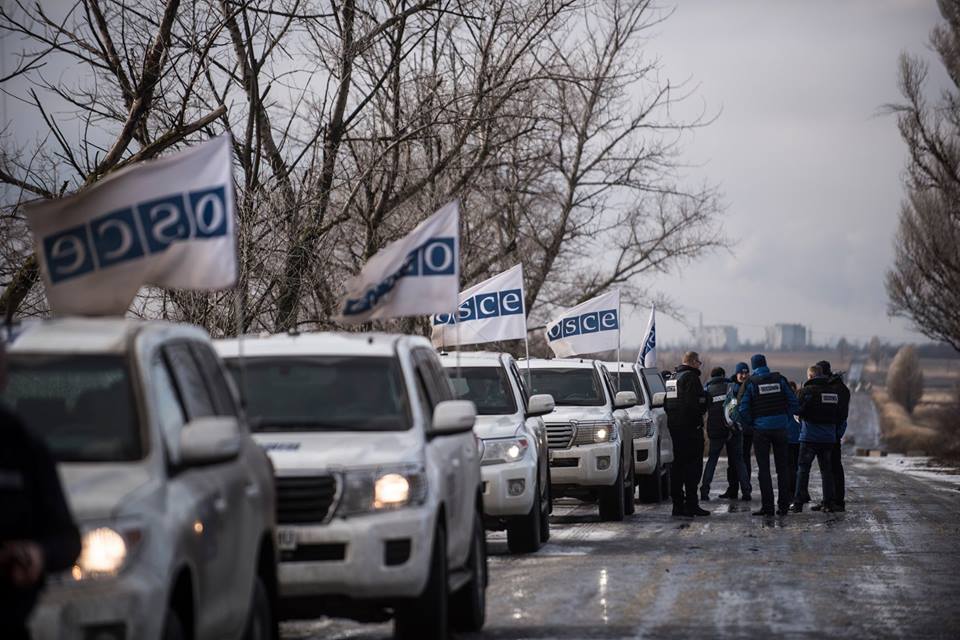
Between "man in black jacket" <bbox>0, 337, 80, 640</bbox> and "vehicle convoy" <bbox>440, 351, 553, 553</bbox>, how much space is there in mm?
9973

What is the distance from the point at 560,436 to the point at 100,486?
46.4ft

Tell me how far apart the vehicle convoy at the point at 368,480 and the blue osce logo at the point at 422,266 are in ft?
4.37

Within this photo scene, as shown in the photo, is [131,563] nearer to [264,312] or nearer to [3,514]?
[3,514]

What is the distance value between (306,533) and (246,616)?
1752mm

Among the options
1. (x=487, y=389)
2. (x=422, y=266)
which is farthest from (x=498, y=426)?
(x=422, y=266)

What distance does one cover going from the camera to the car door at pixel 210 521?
6332 mm

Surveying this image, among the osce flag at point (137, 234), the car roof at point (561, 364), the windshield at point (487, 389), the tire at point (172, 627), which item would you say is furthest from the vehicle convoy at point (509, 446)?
the tire at point (172, 627)

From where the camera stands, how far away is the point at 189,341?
7.41 meters

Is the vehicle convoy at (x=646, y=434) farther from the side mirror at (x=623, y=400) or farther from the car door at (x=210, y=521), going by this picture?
the car door at (x=210, y=521)

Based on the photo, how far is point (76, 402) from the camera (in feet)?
21.5

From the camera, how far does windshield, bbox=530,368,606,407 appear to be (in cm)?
2056

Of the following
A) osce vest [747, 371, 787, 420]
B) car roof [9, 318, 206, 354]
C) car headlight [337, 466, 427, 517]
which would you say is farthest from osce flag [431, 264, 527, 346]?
car roof [9, 318, 206, 354]

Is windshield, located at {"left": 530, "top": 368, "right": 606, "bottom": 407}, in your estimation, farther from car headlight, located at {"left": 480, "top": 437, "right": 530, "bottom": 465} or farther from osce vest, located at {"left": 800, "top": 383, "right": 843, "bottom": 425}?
car headlight, located at {"left": 480, "top": 437, "right": 530, "bottom": 465}

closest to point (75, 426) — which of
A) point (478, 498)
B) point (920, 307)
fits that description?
point (478, 498)
